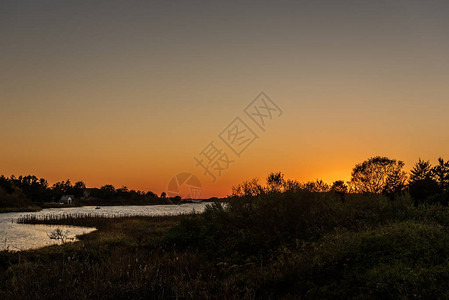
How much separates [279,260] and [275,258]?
197 cm

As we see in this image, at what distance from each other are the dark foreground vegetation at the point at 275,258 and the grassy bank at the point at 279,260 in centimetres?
4

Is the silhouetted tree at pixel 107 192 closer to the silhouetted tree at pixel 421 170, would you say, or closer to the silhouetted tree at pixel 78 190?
the silhouetted tree at pixel 78 190

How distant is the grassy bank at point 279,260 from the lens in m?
8.02

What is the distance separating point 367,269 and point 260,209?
8703 mm

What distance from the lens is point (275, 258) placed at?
13891 mm

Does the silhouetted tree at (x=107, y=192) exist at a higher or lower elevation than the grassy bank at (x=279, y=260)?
higher

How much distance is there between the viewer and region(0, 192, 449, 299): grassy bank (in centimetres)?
802

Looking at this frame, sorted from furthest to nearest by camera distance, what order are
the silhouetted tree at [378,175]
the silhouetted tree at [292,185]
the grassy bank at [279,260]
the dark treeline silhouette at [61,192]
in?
the dark treeline silhouette at [61,192] < the silhouetted tree at [378,175] < the silhouetted tree at [292,185] < the grassy bank at [279,260]

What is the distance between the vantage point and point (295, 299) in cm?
872

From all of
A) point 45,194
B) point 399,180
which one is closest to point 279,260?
point 399,180

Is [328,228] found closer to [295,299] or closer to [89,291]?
[295,299]

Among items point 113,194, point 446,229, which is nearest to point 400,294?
point 446,229

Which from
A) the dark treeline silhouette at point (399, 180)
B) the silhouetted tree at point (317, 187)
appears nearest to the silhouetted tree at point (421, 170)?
the dark treeline silhouette at point (399, 180)

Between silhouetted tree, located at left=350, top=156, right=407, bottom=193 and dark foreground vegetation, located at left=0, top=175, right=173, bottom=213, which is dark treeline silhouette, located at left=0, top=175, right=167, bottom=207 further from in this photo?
silhouetted tree, located at left=350, top=156, right=407, bottom=193
